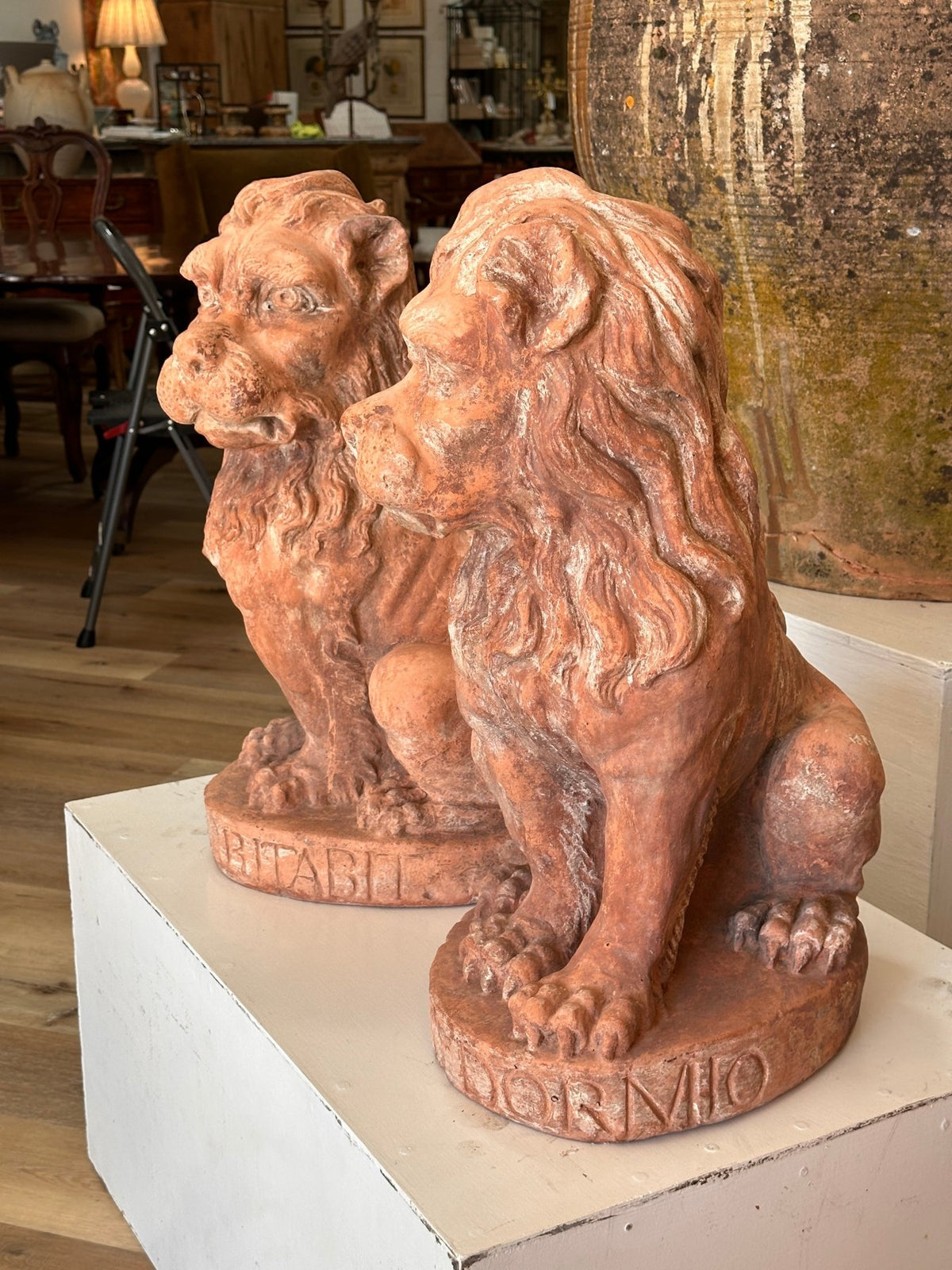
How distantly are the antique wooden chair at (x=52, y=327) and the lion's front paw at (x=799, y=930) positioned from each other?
4091 mm

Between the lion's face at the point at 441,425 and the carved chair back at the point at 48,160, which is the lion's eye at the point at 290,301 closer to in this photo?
the lion's face at the point at 441,425

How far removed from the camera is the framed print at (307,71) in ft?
34.4

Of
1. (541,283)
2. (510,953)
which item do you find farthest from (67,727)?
(541,283)

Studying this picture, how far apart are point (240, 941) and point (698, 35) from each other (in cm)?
122

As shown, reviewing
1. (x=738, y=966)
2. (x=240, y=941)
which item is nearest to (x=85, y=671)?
(x=240, y=941)

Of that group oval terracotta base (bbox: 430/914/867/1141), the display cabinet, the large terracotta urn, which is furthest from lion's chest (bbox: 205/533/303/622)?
the display cabinet

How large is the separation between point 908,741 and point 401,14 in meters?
9.59

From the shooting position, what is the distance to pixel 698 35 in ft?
5.87

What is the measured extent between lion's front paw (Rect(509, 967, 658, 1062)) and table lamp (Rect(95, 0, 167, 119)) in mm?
8755

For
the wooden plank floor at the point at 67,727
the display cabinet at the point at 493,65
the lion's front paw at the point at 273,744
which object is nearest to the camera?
the lion's front paw at the point at 273,744

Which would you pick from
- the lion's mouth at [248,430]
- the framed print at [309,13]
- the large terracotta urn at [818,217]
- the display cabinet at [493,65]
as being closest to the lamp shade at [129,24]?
the framed print at [309,13]

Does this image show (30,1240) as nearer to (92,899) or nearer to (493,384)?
(92,899)

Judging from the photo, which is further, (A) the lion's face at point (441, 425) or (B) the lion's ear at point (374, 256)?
(B) the lion's ear at point (374, 256)

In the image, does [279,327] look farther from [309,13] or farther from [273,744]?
[309,13]
